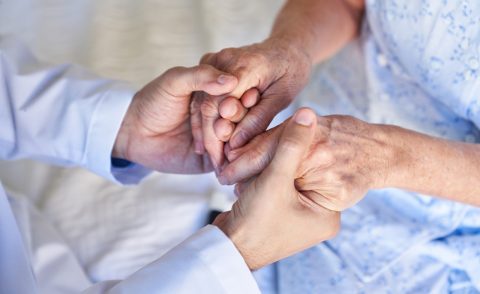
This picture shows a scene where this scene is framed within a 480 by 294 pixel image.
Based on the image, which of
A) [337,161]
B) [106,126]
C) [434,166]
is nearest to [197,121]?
[106,126]

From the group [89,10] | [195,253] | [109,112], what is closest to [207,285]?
[195,253]

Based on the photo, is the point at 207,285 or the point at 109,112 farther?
the point at 109,112

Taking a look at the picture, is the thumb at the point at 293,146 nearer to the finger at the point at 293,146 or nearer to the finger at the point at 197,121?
the finger at the point at 293,146

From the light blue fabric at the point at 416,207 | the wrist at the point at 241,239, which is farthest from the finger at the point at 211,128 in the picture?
the light blue fabric at the point at 416,207

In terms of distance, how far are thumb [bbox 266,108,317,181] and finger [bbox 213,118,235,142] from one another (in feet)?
0.45

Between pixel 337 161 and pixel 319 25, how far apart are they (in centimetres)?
39

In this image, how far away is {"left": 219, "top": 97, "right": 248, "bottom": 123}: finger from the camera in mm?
805

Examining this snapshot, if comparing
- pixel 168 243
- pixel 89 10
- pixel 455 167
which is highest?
pixel 455 167

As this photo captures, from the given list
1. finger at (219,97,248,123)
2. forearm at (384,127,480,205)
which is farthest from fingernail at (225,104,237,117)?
forearm at (384,127,480,205)

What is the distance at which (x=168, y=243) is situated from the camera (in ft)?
3.16

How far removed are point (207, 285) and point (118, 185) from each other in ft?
1.40

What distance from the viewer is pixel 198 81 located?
32.0 inches

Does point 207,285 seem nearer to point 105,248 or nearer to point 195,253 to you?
Answer: point 195,253

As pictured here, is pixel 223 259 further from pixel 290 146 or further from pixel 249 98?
pixel 249 98
